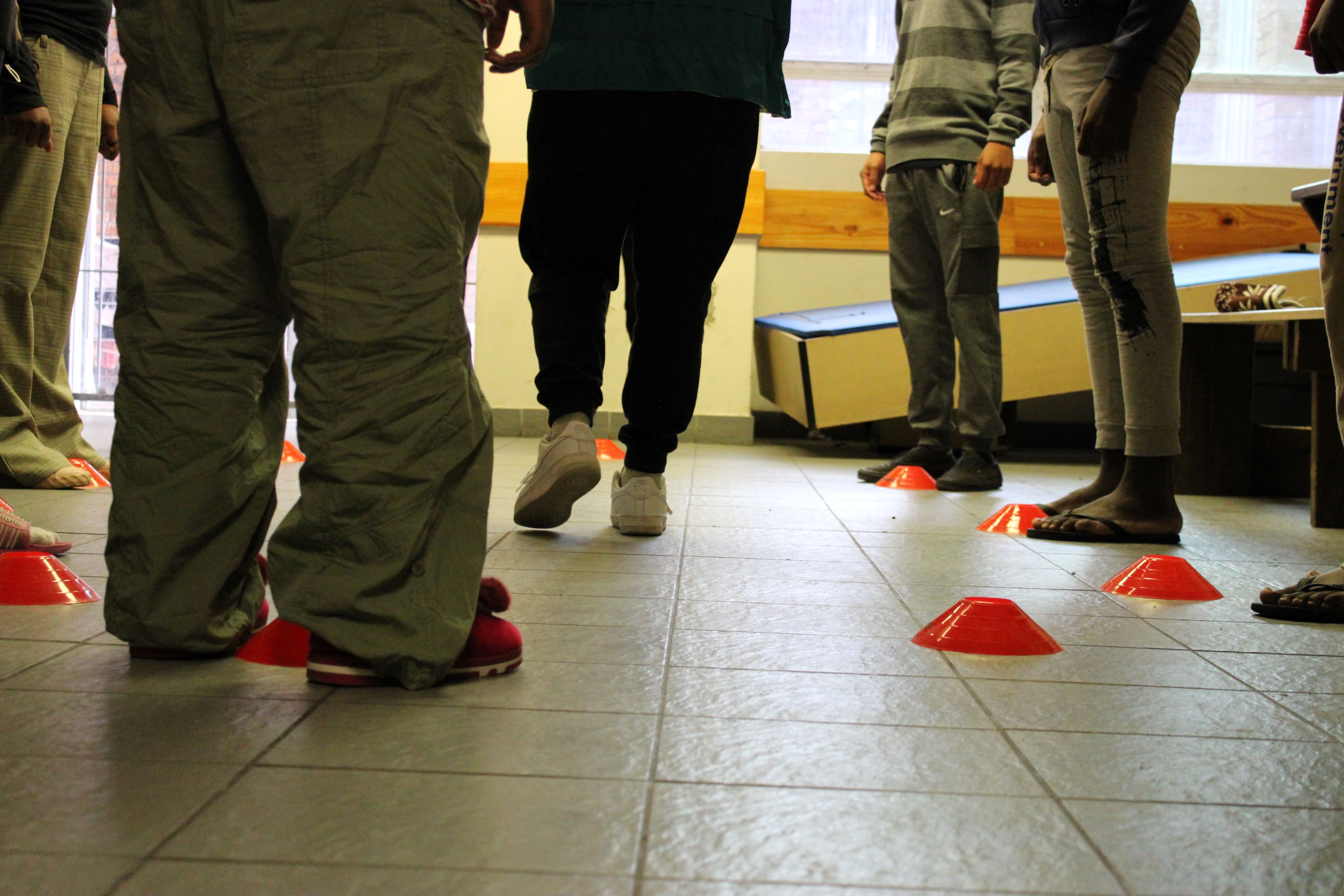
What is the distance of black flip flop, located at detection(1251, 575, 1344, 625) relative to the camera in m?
1.69

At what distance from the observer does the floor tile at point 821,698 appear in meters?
1.14

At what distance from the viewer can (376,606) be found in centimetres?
115

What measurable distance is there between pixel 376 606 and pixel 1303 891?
0.83m

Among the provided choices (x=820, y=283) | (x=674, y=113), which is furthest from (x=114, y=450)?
(x=820, y=283)

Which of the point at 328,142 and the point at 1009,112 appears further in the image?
the point at 1009,112

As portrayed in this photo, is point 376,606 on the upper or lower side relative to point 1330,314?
lower

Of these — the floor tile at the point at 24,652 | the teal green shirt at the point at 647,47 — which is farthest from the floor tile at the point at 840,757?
the teal green shirt at the point at 647,47

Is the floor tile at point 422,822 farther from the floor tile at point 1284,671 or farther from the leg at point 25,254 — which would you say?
the leg at point 25,254

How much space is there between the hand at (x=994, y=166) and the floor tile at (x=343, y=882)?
3103 millimetres

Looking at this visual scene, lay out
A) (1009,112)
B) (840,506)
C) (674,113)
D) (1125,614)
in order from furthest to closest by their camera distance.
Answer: (1009,112) < (840,506) < (674,113) < (1125,614)

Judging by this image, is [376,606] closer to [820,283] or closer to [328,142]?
[328,142]

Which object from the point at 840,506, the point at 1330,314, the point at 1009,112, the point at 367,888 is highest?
the point at 1009,112

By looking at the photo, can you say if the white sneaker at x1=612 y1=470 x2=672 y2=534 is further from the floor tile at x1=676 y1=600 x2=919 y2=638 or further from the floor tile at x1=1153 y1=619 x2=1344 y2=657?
the floor tile at x1=1153 y1=619 x2=1344 y2=657

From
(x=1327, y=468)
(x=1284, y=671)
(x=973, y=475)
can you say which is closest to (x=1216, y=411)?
(x=1327, y=468)
